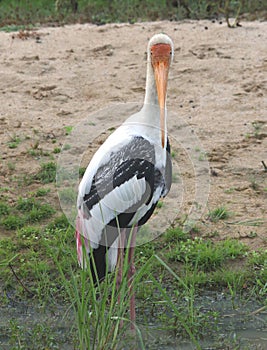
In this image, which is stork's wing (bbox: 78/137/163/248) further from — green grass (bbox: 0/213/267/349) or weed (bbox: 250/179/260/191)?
weed (bbox: 250/179/260/191)

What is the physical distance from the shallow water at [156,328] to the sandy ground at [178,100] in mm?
846

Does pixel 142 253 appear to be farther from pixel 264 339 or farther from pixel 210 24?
pixel 210 24

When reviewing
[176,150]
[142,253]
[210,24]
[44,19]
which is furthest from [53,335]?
[44,19]

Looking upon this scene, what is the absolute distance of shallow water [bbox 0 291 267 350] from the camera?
4699mm

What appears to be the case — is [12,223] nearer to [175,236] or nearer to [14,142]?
[175,236]

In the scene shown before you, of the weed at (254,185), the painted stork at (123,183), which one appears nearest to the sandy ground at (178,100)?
the weed at (254,185)

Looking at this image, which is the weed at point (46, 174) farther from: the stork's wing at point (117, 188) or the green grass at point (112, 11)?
the green grass at point (112, 11)

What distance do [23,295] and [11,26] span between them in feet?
22.3

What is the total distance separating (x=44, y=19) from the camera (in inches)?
477

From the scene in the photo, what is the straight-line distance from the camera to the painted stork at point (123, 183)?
4727 mm

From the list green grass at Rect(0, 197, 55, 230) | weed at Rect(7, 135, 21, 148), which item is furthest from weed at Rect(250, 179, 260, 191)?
weed at Rect(7, 135, 21, 148)

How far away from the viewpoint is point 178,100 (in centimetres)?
852

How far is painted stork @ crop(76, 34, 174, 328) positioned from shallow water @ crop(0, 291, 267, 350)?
12.1 inches

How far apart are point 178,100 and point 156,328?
158 inches
